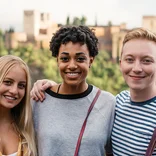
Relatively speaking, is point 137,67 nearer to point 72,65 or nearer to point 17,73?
point 72,65

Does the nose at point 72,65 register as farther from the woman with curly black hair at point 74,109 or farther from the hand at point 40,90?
the hand at point 40,90

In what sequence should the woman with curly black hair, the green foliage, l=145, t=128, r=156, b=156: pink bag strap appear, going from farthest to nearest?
the green foliage < the woman with curly black hair < l=145, t=128, r=156, b=156: pink bag strap

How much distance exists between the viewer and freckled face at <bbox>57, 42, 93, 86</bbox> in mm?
1361

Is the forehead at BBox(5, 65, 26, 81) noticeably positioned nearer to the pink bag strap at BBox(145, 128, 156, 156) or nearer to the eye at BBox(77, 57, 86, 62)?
the eye at BBox(77, 57, 86, 62)

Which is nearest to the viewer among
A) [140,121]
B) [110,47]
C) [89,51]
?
[140,121]

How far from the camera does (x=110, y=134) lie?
139 cm

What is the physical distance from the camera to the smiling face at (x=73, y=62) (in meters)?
1.36

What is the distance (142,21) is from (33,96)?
22633 millimetres

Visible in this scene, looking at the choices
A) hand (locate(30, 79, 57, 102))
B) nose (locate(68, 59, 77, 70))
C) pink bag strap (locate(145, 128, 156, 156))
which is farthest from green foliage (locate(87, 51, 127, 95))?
pink bag strap (locate(145, 128, 156, 156))

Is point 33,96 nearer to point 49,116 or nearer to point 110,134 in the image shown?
point 49,116

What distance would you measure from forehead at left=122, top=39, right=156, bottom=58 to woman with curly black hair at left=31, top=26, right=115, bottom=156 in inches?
6.0

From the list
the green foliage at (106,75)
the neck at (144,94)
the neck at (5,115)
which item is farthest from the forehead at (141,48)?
the green foliage at (106,75)

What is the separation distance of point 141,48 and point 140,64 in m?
0.05

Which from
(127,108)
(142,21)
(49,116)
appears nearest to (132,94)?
(127,108)
